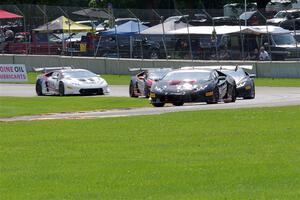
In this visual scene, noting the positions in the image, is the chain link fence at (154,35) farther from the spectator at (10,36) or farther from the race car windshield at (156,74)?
the race car windshield at (156,74)

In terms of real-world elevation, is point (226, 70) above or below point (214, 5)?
below

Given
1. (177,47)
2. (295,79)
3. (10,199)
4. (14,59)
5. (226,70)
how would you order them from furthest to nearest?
(14,59) → (177,47) → (295,79) → (226,70) → (10,199)

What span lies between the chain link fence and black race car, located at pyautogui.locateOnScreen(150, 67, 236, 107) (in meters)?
17.6

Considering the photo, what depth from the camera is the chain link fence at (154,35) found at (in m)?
51.1

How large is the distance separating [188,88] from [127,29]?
93.5ft

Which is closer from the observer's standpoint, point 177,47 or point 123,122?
point 123,122

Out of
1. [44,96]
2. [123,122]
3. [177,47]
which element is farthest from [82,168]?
[177,47]

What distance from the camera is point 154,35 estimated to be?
55.8 m

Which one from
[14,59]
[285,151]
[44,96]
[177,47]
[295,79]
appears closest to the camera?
[285,151]

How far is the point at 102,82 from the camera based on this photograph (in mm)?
40688

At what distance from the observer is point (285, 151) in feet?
51.3

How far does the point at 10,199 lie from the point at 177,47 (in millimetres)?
41908

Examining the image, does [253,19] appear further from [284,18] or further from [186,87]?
[186,87]

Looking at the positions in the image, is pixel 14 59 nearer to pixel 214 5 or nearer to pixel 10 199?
pixel 214 5
